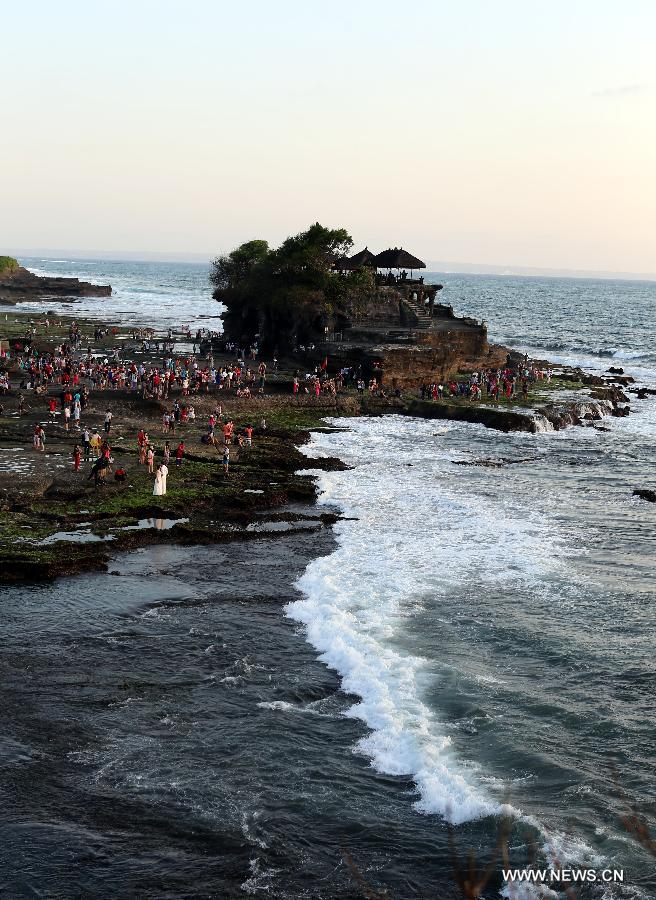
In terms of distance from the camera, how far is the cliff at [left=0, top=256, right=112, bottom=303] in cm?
11788

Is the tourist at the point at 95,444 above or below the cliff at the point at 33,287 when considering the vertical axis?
below

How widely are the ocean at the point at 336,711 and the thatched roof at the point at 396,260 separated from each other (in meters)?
36.3

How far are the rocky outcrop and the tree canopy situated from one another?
2248 inches

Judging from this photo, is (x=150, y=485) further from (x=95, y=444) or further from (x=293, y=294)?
(x=293, y=294)

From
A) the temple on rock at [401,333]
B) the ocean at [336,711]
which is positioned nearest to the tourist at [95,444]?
the ocean at [336,711]

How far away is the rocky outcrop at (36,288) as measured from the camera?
117188 millimetres

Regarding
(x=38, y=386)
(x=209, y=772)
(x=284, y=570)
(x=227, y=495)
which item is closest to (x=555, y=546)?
(x=284, y=570)

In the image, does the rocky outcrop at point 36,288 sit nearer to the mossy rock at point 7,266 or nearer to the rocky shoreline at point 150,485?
the mossy rock at point 7,266

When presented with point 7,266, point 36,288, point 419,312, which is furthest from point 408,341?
point 7,266

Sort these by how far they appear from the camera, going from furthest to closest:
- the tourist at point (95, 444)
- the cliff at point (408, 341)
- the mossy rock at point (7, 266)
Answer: the mossy rock at point (7, 266)
the cliff at point (408, 341)
the tourist at point (95, 444)

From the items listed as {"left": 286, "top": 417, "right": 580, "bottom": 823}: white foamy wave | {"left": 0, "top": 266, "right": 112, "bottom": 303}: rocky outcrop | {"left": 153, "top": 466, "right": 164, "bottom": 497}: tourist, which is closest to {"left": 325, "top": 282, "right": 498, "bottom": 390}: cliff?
{"left": 286, "top": 417, "right": 580, "bottom": 823}: white foamy wave

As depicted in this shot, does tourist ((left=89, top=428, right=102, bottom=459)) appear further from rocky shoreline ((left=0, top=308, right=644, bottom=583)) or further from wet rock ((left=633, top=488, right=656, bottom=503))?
wet rock ((left=633, top=488, right=656, bottom=503))

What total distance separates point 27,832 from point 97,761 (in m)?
1.78

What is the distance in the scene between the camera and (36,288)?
406 feet
